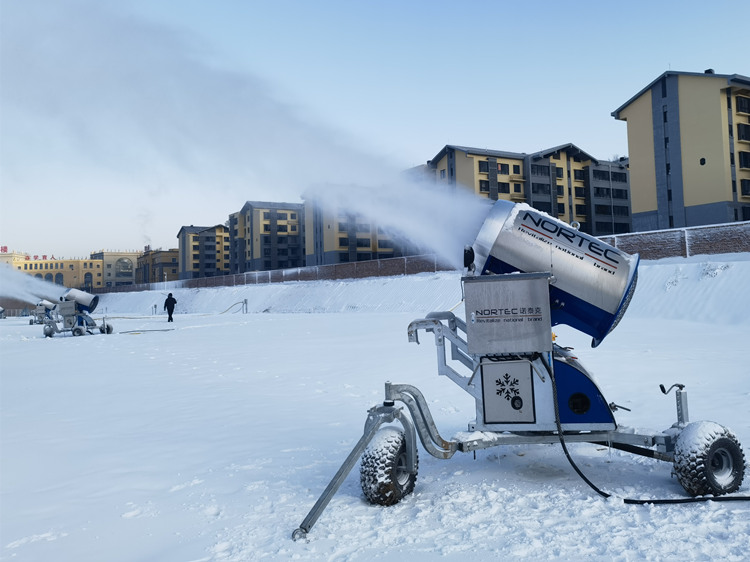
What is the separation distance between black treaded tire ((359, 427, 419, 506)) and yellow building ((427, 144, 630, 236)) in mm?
51403

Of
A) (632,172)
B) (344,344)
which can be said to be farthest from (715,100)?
(344,344)

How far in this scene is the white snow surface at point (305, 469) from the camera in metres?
4.12

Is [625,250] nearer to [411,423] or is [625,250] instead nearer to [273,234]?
[411,423]

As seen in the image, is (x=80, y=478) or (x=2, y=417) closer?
(x=80, y=478)

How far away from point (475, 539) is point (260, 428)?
4332 mm

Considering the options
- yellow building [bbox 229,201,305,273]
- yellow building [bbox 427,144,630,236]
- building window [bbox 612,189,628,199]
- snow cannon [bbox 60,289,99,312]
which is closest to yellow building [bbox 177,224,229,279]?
yellow building [bbox 229,201,305,273]

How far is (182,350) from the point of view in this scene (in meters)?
17.4

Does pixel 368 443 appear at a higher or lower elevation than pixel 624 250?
lower

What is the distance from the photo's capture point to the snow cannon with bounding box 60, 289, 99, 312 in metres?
26.2

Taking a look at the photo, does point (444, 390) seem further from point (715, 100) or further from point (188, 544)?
point (715, 100)

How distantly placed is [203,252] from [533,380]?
122492 mm

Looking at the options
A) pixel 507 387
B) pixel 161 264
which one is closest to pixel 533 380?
pixel 507 387

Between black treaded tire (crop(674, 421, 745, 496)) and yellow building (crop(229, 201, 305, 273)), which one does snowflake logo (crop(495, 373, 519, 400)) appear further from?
yellow building (crop(229, 201, 305, 273))

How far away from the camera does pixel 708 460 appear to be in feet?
15.1
